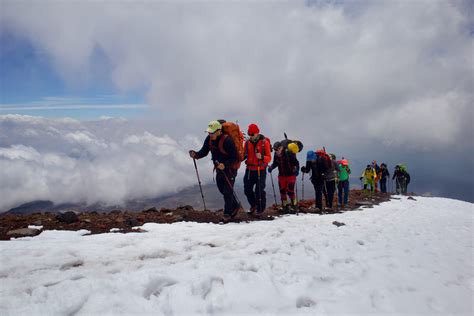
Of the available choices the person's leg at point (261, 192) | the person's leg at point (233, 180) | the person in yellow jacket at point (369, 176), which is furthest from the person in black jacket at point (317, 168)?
the person in yellow jacket at point (369, 176)

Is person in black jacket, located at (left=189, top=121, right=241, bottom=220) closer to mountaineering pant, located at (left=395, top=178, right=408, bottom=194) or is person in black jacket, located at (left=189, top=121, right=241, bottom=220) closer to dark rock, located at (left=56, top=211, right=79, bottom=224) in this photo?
dark rock, located at (left=56, top=211, right=79, bottom=224)

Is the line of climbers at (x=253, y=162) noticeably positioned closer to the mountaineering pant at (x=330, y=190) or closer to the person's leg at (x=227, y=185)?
the person's leg at (x=227, y=185)

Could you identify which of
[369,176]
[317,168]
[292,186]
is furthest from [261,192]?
[369,176]

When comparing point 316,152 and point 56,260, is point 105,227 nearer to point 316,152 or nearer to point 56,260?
point 56,260

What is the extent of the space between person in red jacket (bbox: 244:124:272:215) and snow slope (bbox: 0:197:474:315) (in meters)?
3.41

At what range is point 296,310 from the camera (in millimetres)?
3938

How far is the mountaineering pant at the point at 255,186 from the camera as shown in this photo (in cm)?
1095

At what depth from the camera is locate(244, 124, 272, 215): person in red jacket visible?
1085cm

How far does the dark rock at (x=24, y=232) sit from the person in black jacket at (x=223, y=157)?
16.0ft

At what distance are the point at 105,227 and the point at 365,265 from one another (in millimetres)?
6244

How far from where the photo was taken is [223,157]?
9.84 meters

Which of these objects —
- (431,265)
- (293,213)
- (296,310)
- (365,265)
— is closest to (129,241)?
(296,310)

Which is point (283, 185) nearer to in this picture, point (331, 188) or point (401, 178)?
point (331, 188)

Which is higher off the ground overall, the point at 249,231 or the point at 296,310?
the point at 249,231
